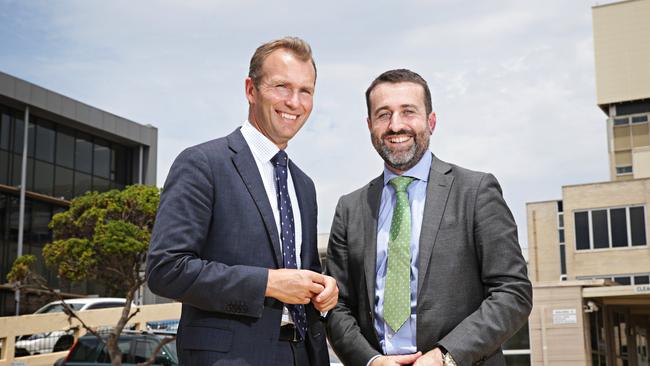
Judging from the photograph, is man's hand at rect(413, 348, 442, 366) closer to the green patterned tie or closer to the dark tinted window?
the green patterned tie

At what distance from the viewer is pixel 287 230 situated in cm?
291

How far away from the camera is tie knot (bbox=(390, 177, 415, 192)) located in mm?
3248

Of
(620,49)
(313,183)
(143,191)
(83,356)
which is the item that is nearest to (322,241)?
(620,49)

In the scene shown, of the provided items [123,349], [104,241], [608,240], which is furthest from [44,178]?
[608,240]

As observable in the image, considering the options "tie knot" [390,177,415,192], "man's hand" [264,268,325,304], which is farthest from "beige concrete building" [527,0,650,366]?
"man's hand" [264,268,325,304]

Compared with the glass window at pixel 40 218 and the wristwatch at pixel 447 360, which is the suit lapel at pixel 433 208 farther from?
the glass window at pixel 40 218

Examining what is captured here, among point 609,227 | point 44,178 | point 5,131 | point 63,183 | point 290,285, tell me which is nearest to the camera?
point 290,285

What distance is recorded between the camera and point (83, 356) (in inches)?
651

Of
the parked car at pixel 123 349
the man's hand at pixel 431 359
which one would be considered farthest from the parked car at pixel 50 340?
the man's hand at pixel 431 359

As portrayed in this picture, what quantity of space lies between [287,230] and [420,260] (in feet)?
1.79

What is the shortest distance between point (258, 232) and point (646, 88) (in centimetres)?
5310

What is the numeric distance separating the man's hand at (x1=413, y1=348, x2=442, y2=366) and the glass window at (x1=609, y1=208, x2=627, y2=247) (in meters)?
32.5

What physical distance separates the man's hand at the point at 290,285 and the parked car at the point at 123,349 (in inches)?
549

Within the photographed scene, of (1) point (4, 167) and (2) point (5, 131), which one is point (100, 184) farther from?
A: (2) point (5, 131)
